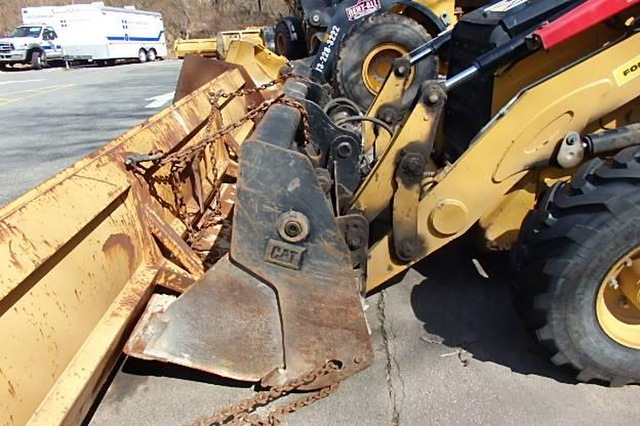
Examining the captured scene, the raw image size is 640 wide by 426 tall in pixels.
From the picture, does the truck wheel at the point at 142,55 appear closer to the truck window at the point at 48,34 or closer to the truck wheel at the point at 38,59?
the truck window at the point at 48,34

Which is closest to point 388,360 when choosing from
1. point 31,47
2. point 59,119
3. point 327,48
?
point 327,48

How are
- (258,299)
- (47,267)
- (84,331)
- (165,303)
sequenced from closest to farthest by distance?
(47,267) → (84,331) → (258,299) → (165,303)

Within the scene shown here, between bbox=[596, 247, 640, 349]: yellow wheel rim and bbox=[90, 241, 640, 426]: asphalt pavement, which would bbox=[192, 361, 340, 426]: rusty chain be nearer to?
bbox=[90, 241, 640, 426]: asphalt pavement

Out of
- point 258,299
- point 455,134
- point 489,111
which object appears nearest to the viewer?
point 258,299

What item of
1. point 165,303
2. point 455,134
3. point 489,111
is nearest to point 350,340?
point 165,303

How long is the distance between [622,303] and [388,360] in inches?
44.7

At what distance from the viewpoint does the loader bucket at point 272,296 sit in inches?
87.0

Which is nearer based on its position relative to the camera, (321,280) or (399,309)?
(321,280)

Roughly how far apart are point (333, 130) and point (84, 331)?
1842mm

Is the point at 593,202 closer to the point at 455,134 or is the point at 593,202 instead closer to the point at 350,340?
the point at 350,340

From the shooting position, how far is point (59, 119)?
10.3 meters

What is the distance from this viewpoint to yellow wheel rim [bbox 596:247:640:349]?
246cm

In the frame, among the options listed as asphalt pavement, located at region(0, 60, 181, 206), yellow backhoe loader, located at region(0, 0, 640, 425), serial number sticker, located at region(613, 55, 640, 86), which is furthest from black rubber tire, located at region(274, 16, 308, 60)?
serial number sticker, located at region(613, 55, 640, 86)

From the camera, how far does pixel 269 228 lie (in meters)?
2.25
